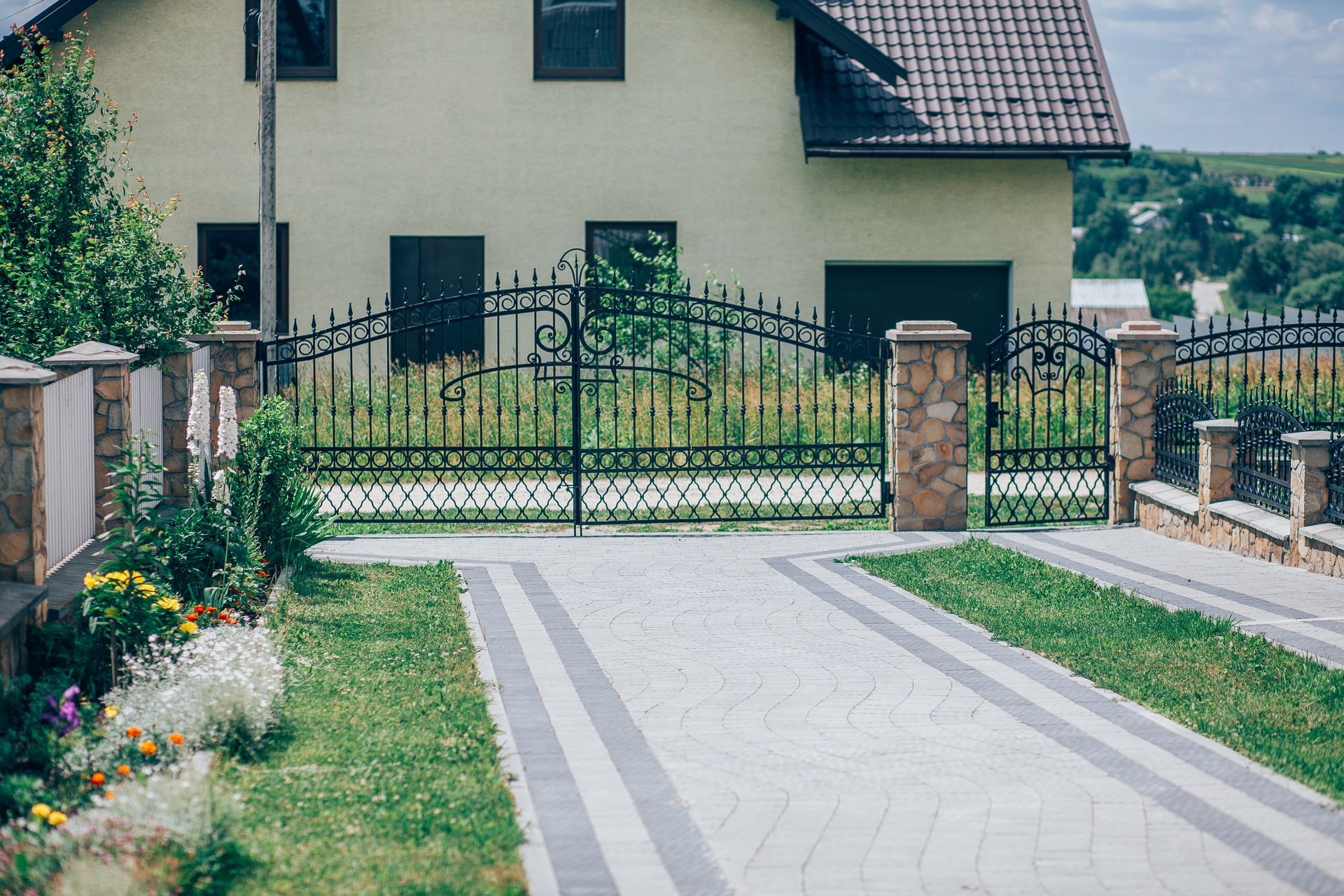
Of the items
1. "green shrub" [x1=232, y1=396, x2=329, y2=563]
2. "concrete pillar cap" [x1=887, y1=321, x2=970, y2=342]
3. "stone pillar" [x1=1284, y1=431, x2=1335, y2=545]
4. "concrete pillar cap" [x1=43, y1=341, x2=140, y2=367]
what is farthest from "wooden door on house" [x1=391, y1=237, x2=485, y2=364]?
"stone pillar" [x1=1284, y1=431, x2=1335, y2=545]

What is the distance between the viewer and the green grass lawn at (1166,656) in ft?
22.8

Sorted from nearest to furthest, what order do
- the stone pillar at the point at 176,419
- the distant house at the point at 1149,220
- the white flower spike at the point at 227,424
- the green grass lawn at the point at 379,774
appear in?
the green grass lawn at the point at 379,774 < the white flower spike at the point at 227,424 < the stone pillar at the point at 176,419 < the distant house at the point at 1149,220

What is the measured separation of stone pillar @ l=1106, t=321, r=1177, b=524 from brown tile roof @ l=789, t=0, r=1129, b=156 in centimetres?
756

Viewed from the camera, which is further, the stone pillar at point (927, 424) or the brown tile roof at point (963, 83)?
the brown tile roof at point (963, 83)

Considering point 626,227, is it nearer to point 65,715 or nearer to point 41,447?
point 41,447

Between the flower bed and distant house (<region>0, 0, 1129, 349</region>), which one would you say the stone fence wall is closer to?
the flower bed

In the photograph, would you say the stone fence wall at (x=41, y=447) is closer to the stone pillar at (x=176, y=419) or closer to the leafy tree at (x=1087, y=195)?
the stone pillar at (x=176, y=419)

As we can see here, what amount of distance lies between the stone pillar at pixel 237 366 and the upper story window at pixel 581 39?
9374 mm

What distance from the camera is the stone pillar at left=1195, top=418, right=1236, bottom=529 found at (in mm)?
12320

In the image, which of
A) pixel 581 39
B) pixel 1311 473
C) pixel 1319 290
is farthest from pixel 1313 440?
pixel 1319 290

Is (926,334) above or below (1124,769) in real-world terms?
above

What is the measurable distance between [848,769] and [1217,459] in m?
6.98

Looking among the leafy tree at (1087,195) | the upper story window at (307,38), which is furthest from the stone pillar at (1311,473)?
the leafy tree at (1087,195)

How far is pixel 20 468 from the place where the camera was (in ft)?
24.6
